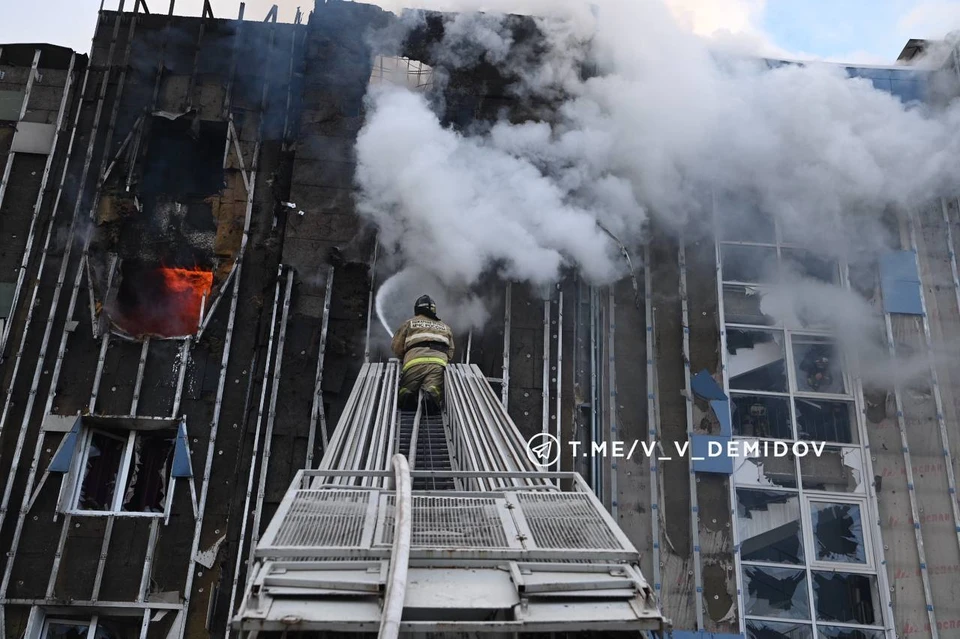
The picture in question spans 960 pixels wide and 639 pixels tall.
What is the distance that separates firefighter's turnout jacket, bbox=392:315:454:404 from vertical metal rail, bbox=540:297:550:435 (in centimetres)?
169

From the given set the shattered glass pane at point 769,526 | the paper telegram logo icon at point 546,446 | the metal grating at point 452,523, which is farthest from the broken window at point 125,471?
the shattered glass pane at point 769,526

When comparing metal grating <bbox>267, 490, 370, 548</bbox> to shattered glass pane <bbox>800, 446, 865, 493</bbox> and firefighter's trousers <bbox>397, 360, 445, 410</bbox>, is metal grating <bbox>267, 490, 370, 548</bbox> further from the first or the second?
shattered glass pane <bbox>800, 446, 865, 493</bbox>

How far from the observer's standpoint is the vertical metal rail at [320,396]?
9.34 meters

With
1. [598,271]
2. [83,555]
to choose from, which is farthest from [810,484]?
[83,555]

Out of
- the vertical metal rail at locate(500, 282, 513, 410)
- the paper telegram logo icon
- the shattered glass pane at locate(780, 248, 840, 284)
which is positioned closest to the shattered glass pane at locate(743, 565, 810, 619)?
the paper telegram logo icon

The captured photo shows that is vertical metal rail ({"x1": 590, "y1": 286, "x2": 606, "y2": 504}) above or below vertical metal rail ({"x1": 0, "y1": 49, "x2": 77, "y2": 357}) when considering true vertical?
below

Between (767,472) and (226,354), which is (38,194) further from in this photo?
(767,472)

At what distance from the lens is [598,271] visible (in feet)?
33.8

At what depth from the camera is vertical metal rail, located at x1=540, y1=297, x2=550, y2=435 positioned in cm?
964

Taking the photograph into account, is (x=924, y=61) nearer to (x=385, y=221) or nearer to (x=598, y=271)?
(x=598, y=271)

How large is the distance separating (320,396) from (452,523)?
5.79 meters

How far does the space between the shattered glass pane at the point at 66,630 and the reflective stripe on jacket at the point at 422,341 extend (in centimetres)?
512

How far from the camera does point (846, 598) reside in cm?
917

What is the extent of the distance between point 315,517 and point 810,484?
25.4 feet
